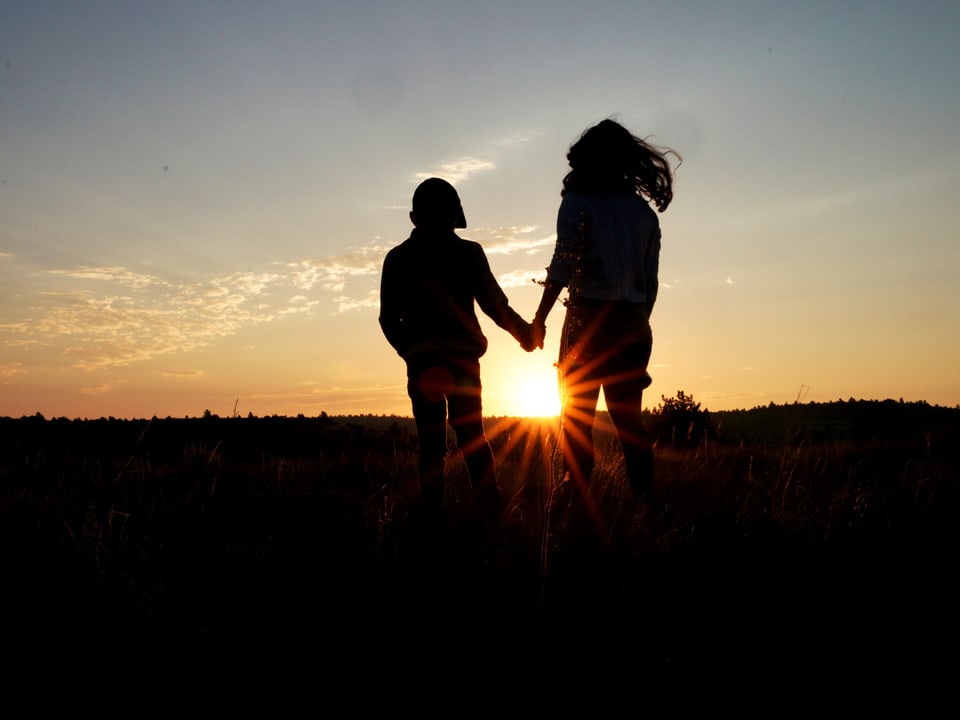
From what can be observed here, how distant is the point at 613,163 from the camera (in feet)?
14.2

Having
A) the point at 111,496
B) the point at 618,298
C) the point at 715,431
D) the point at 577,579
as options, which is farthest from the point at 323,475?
the point at 715,431

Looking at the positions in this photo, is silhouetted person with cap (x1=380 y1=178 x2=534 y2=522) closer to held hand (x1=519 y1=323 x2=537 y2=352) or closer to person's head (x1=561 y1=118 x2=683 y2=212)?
held hand (x1=519 y1=323 x2=537 y2=352)

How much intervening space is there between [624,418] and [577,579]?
1594 mm

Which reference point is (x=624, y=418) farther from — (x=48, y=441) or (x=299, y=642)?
(x=48, y=441)

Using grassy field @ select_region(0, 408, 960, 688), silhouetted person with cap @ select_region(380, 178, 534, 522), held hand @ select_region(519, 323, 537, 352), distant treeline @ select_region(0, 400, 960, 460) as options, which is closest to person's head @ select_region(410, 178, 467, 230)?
silhouetted person with cap @ select_region(380, 178, 534, 522)

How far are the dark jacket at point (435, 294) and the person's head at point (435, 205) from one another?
55 millimetres

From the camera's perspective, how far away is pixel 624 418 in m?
4.34

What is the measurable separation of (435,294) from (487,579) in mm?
1838

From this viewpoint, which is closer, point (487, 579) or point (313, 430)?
point (487, 579)

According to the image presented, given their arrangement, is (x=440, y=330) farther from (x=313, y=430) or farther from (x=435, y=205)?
(x=313, y=430)

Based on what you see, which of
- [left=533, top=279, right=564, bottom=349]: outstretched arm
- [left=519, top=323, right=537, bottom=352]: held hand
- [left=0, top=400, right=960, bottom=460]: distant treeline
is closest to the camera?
[left=533, top=279, right=564, bottom=349]: outstretched arm

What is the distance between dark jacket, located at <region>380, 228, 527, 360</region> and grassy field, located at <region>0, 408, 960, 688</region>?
968mm

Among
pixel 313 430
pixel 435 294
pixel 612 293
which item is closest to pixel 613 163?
pixel 612 293

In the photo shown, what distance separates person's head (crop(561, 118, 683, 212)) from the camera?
4328 mm
